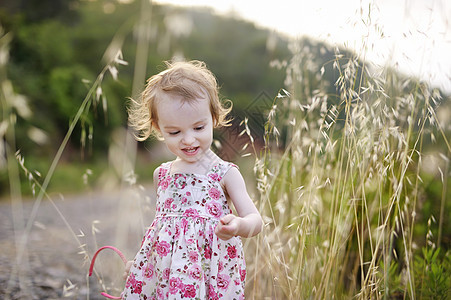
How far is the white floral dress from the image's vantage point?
150 centimetres

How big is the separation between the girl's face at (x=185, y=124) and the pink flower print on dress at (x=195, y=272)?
0.35m

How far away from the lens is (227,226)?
4.41 feet

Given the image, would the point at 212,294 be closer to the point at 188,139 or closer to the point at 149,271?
the point at 149,271

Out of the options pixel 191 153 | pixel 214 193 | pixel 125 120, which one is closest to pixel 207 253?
pixel 214 193

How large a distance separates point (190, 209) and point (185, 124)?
27 centimetres

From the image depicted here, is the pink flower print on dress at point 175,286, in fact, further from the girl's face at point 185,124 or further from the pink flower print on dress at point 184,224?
the girl's face at point 185,124

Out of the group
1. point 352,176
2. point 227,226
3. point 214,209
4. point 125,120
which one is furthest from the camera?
point 125,120

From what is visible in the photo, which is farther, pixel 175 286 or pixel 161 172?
pixel 161 172

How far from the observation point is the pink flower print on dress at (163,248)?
1531 mm

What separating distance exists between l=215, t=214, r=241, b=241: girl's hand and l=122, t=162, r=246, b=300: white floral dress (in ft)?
0.57

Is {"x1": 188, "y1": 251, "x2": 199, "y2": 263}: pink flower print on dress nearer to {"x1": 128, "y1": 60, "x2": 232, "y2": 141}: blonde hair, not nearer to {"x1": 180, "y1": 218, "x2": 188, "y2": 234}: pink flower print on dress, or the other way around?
{"x1": 180, "y1": 218, "x2": 188, "y2": 234}: pink flower print on dress

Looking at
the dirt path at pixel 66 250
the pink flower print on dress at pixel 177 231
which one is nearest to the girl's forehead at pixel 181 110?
the pink flower print on dress at pixel 177 231

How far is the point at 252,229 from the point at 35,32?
23.9 feet

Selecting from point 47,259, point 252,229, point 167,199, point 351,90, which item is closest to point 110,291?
point 47,259
